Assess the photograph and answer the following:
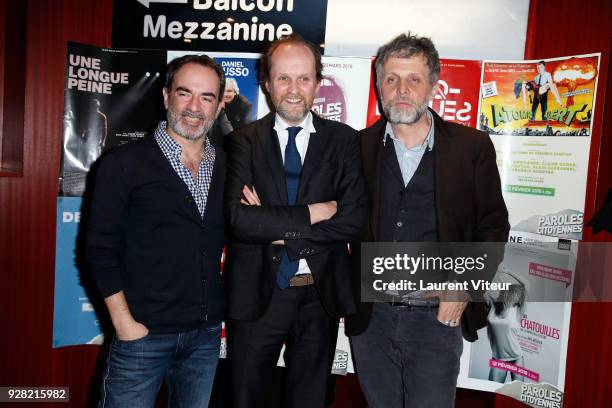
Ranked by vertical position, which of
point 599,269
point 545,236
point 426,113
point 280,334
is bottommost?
point 280,334

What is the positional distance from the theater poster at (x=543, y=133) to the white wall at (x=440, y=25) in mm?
374

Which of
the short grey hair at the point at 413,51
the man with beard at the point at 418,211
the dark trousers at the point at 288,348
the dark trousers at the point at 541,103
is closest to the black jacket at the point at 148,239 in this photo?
the dark trousers at the point at 288,348

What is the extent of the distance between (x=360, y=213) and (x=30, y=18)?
8.84ft

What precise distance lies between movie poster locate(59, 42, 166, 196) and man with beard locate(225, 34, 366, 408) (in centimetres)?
130

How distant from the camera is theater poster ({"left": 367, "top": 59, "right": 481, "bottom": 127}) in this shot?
3102mm

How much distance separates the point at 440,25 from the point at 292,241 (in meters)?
2.20

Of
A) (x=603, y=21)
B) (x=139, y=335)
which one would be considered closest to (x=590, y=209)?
(x=603, y=21)

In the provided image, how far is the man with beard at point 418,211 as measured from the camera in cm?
218

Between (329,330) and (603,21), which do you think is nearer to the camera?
(329,330)

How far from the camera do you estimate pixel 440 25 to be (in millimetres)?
3352

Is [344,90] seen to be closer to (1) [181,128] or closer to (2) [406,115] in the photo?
(2) [406,115]

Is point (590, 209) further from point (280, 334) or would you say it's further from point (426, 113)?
point (280, 334)

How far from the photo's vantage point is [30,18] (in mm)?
3189

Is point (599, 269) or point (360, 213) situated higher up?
point (360, 213)
